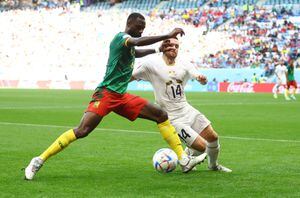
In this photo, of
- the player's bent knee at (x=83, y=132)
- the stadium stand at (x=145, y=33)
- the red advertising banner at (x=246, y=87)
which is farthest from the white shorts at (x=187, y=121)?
the stadium stand at (x=145, y=33)

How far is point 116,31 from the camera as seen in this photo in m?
66.9

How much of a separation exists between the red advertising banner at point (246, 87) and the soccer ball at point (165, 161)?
3845cm

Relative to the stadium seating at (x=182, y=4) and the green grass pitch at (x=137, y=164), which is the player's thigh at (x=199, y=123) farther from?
the stadium seating at (x=182, y=4)

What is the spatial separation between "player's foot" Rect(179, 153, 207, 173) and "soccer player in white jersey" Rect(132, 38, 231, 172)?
418 millimetres

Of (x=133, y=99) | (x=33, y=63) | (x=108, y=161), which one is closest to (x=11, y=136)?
(x=108, y=161)

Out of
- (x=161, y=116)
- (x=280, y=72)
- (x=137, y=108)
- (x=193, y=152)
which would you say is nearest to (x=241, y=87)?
(x=280, y=72)

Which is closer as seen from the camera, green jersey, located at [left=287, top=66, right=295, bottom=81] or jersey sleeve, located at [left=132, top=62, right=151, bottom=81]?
jersey sleeve, located at [left=132, top=62, right=151, bottom=81]

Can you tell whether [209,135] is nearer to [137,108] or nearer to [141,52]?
[137,108]

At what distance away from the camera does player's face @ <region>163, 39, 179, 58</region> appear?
10078 mm

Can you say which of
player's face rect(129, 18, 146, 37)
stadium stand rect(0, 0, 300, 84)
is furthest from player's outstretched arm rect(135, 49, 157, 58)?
stadium stand rect(0, 0, 300, 84)

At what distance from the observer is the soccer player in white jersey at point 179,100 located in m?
10.1

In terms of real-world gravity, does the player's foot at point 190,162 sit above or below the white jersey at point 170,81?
below

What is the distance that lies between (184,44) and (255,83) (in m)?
14.1

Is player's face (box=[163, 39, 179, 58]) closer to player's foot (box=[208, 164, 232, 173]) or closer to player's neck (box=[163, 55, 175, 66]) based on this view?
player's neck (box=[163, 55, 175, 66])
